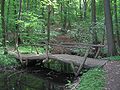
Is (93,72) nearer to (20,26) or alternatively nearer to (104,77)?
(104,77)

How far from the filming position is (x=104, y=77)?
11797mm

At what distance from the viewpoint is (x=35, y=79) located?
15.7m

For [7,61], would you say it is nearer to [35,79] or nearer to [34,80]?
[35,79]

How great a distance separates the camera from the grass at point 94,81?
10748 mm

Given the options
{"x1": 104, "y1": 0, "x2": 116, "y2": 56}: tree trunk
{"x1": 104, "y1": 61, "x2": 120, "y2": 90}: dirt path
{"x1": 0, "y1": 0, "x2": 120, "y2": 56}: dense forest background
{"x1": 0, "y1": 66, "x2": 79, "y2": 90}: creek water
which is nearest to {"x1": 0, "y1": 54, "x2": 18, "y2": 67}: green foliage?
{"x1": 0, "y1": 66, "x2": 79, "y2": 90}: creek water

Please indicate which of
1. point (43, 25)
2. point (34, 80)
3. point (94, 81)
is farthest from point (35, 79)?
point (43, 25)

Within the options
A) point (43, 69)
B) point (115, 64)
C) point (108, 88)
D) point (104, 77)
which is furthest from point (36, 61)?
point (108, 88)

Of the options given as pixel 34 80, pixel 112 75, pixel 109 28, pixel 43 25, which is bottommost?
pixel 34 80

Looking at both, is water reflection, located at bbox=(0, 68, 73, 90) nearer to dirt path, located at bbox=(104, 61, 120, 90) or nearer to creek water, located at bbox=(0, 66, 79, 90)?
creek water, located at bbox=(0, 66, 79, 90)

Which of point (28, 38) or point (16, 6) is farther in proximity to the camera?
point (16, 6)

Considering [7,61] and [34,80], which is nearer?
[34,80]

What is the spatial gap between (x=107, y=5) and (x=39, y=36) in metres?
13.2

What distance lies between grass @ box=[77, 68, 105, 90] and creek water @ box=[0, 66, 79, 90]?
62.0 inches

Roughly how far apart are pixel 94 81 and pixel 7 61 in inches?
330
